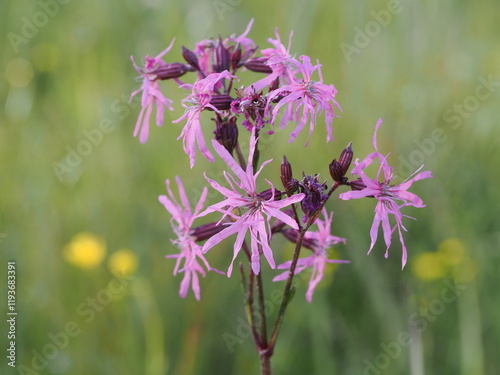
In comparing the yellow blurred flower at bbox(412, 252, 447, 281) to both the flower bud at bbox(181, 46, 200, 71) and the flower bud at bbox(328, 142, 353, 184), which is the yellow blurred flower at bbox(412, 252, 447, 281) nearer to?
the flower bud at bbox(328, 142, 353, 184)

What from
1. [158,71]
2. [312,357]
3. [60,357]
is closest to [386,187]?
[158,71]

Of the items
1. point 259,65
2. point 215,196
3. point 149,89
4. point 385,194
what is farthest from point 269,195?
point 215,196

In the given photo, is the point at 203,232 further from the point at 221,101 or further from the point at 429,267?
the point at 429,267

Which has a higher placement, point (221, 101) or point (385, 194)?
point (221, 101)

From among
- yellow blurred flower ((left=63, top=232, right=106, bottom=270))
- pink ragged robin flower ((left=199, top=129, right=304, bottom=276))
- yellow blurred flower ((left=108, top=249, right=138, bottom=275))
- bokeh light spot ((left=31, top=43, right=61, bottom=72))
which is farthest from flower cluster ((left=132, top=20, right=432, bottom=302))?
bokeh light spot ((left=31, top=43, right=61, bottom=72))

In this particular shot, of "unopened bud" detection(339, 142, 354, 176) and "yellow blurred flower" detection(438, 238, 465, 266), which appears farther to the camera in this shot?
"yellow blurred flower" detection(438, 238, 465, 266)
